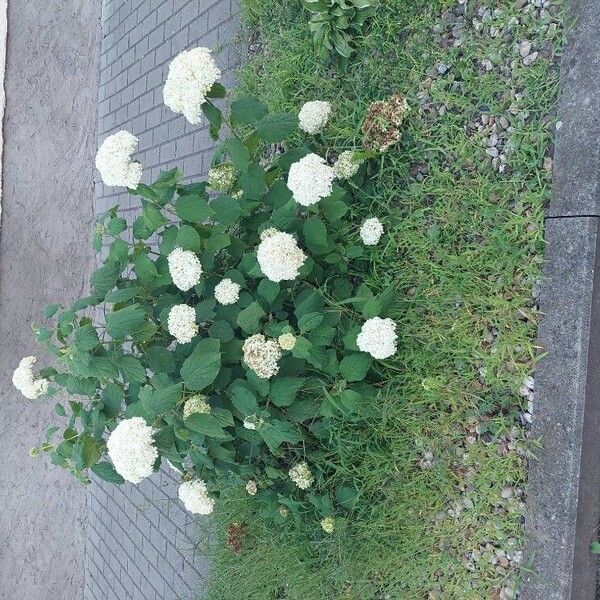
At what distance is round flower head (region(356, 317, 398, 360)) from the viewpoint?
191 centimetres

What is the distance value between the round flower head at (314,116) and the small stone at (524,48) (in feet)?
2.17

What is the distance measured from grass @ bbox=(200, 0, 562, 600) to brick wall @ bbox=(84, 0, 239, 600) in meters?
0.99

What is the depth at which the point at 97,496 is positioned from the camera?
4.39 m

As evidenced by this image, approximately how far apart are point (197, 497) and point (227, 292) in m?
0.74

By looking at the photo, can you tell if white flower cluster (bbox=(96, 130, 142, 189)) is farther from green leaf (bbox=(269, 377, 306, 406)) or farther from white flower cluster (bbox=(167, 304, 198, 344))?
green leaf (bbox=(269, 377, 306, 406))

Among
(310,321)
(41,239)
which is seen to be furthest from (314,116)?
(41,239)

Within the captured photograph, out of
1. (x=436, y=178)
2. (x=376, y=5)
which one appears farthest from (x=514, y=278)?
(x=376, y=5)

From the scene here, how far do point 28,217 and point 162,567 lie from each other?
118 inches

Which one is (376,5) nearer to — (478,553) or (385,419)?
(385,419)

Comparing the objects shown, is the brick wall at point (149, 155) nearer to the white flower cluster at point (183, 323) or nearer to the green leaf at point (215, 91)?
the green leaf at point (215, 91)

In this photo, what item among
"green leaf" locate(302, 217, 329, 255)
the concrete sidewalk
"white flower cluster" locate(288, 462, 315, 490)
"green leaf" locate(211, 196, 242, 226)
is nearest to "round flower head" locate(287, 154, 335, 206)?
"green leaf" locate(302, 217, 329, 255)

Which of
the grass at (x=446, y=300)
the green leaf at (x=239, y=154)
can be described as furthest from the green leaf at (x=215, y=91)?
the grass at (x=446, y=300)

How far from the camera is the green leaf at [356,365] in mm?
2043

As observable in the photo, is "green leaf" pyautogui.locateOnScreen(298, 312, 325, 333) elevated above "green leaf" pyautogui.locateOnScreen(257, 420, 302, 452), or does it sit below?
above
